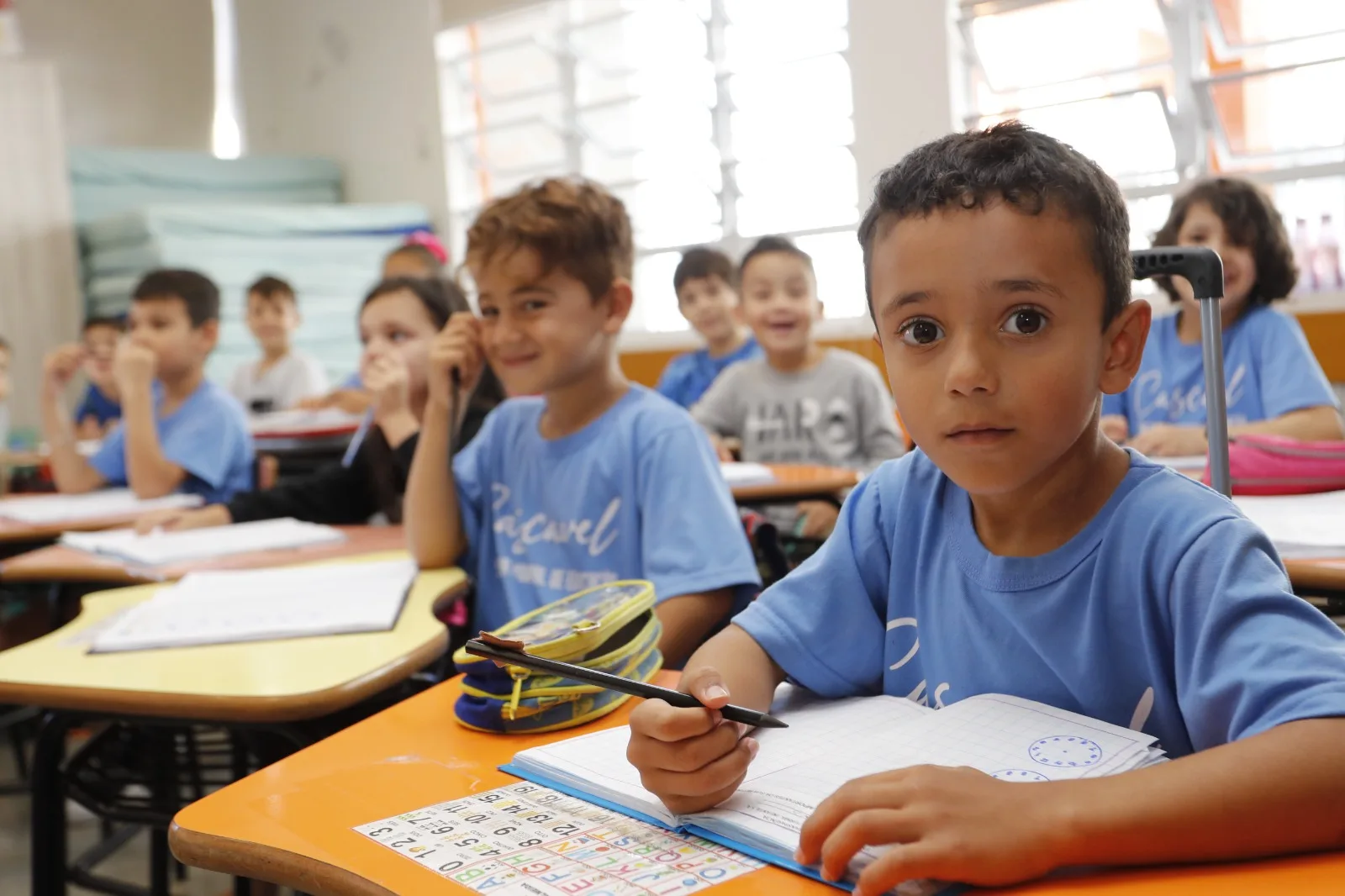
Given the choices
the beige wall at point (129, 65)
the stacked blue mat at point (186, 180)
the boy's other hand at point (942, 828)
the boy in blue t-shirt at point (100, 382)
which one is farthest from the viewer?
the beige wall at point (129, 65)

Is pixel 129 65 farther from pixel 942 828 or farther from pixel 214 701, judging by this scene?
pixel 942 828

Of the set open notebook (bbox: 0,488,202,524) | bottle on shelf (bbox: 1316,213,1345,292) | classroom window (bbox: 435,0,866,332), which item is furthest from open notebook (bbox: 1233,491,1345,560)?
classroom window (bbox: 435,0,866,332)

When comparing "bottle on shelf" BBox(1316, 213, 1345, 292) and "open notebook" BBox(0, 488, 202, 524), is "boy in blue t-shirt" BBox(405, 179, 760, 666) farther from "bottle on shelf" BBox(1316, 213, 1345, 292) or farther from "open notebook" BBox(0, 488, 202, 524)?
"bottle on shelf" BBox(1316, 213, 1345, 292)

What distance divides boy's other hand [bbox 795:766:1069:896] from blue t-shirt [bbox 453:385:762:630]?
0.84 meters

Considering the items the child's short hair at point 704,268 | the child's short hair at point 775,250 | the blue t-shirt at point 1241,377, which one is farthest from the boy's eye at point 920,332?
the child's short hair at point 704,268

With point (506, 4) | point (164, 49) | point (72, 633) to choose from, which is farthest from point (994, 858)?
point (164, 49)

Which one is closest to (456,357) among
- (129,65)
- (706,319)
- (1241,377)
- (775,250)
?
(1241,377)

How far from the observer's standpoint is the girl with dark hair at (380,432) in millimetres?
2436

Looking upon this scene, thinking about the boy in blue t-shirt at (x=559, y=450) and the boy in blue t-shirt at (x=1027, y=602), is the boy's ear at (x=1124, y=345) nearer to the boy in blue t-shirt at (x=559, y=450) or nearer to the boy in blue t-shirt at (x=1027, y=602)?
the boy in blue t-shirt at (x=1027, y=602)

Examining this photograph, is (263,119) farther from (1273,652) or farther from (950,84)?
(1273,652)

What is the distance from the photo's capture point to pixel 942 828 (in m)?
0.61

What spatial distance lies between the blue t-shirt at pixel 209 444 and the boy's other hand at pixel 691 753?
2576mm

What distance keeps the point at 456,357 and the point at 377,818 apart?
1.25 m

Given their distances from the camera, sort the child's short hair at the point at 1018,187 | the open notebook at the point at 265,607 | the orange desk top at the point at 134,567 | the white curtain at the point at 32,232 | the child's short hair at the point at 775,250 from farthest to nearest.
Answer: the white curtain at the point at 32,232
the child's short hair at the point at 775,250
the orange desk top at the point at 134,567
the open notebook at the point at 265,607
the child's short hair at the point at 1018,187
